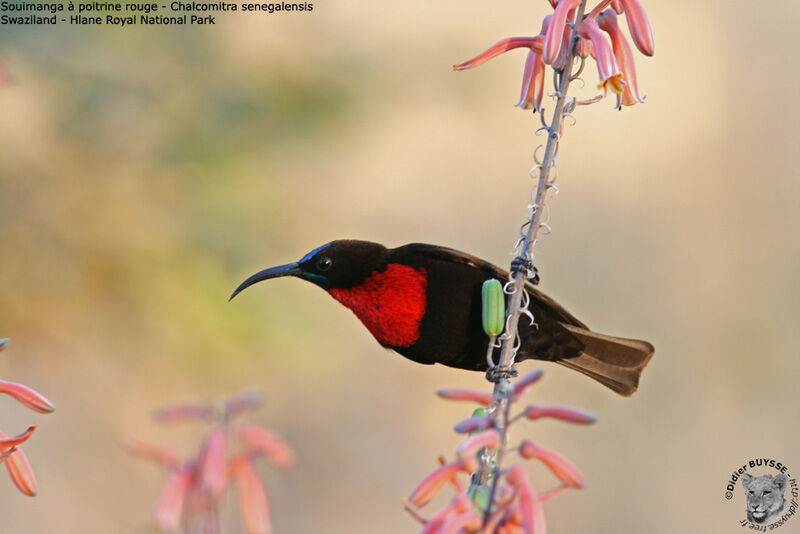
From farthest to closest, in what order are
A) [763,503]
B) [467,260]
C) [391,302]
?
1. [763,503]
2. [467,260]
3. [391,302]

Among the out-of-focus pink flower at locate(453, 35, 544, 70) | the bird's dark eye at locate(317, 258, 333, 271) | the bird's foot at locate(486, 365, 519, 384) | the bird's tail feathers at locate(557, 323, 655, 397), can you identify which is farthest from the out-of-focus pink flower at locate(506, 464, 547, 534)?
the bird's tail feathers at locate(557, 323, 655, 397)

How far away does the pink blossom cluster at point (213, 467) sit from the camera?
1.01 meters

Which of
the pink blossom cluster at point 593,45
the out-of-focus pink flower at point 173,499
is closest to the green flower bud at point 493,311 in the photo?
the pink blossom cluster at point 593,45

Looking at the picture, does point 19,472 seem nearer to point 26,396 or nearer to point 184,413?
point 26,396

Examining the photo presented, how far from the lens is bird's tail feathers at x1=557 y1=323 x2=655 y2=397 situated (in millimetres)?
3273

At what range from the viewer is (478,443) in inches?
50.9

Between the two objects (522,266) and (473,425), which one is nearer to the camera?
(473,425)

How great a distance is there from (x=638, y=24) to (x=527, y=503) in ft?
3.90

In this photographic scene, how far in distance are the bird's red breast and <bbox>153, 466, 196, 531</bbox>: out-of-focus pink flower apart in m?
1.82

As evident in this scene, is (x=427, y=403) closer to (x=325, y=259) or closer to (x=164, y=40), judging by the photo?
(x=164, y=40)

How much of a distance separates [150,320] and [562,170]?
9.76 feet

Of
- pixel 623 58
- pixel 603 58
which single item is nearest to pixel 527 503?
pixel 603 58

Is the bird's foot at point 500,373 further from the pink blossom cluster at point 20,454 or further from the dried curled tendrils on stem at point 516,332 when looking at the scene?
the pink blossom cluster at point 20,454

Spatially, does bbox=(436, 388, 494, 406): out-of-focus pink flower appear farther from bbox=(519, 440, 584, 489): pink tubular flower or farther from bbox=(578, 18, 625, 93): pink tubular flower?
bbox=(578, 18, 625, 93): pink tubular flower
